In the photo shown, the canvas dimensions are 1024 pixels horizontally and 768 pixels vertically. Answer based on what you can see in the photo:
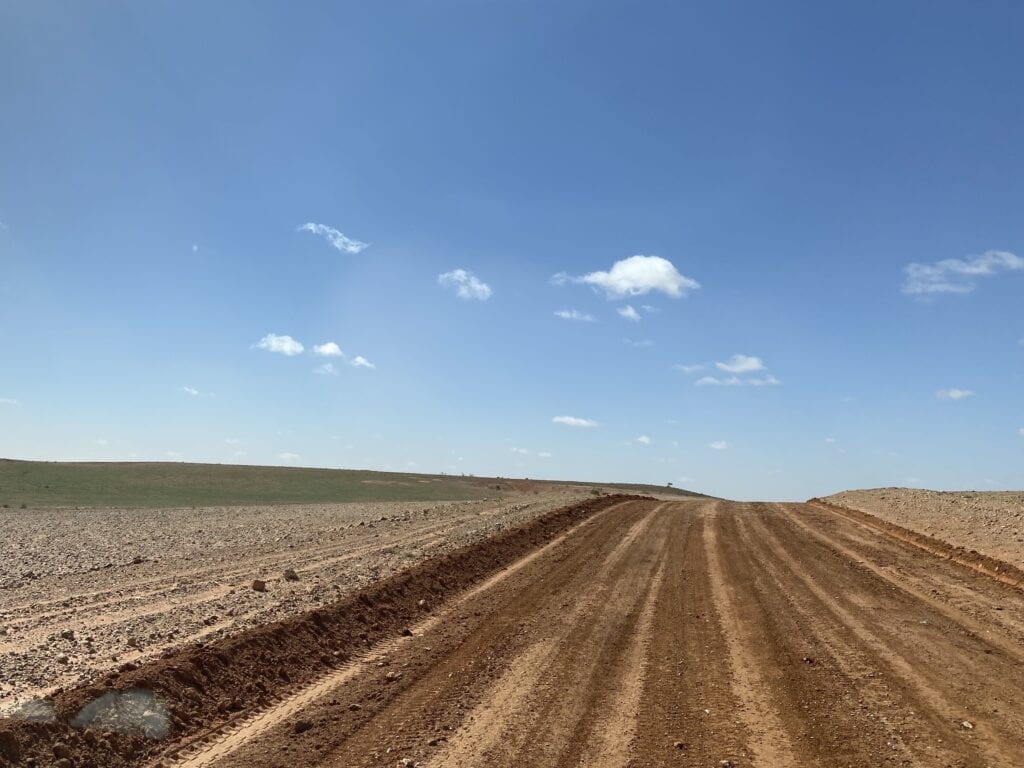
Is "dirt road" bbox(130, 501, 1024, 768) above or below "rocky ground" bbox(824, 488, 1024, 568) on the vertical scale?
below

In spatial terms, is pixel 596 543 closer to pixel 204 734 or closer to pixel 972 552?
pixel 972 552

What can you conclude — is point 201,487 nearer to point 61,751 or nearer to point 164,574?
point 164,574

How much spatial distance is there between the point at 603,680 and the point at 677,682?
91cm

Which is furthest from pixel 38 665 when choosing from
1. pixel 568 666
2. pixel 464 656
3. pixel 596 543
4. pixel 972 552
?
pixel 972 552

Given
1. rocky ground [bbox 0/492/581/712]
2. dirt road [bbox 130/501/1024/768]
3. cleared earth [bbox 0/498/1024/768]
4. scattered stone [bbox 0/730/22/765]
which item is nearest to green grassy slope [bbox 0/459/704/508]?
rocky ground [bbox 0/492/581/712]

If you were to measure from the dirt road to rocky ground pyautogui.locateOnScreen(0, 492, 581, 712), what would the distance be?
2731 mm

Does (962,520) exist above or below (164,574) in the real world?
above

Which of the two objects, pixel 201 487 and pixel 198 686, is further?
pixel 201 487

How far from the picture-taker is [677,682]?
8.64 m

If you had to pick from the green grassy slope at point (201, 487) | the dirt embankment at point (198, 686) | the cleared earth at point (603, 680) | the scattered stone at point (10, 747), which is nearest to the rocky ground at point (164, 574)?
the dirt embankment at point (198, 686)

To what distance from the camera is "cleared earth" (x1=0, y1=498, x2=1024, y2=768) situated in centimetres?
660

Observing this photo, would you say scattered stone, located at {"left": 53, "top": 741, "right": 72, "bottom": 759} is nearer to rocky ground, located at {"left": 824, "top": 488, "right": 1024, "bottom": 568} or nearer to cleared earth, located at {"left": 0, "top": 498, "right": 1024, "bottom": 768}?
cleared earth, located at {"left": 0, "top": 498, "right": 1024, "bottom": 768}

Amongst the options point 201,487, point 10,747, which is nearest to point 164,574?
point 10,747

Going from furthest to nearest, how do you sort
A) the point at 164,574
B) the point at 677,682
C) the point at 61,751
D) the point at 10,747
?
the point at 164,574 → the point at 677,682 → the point at 61,751 → the point at 10,747
